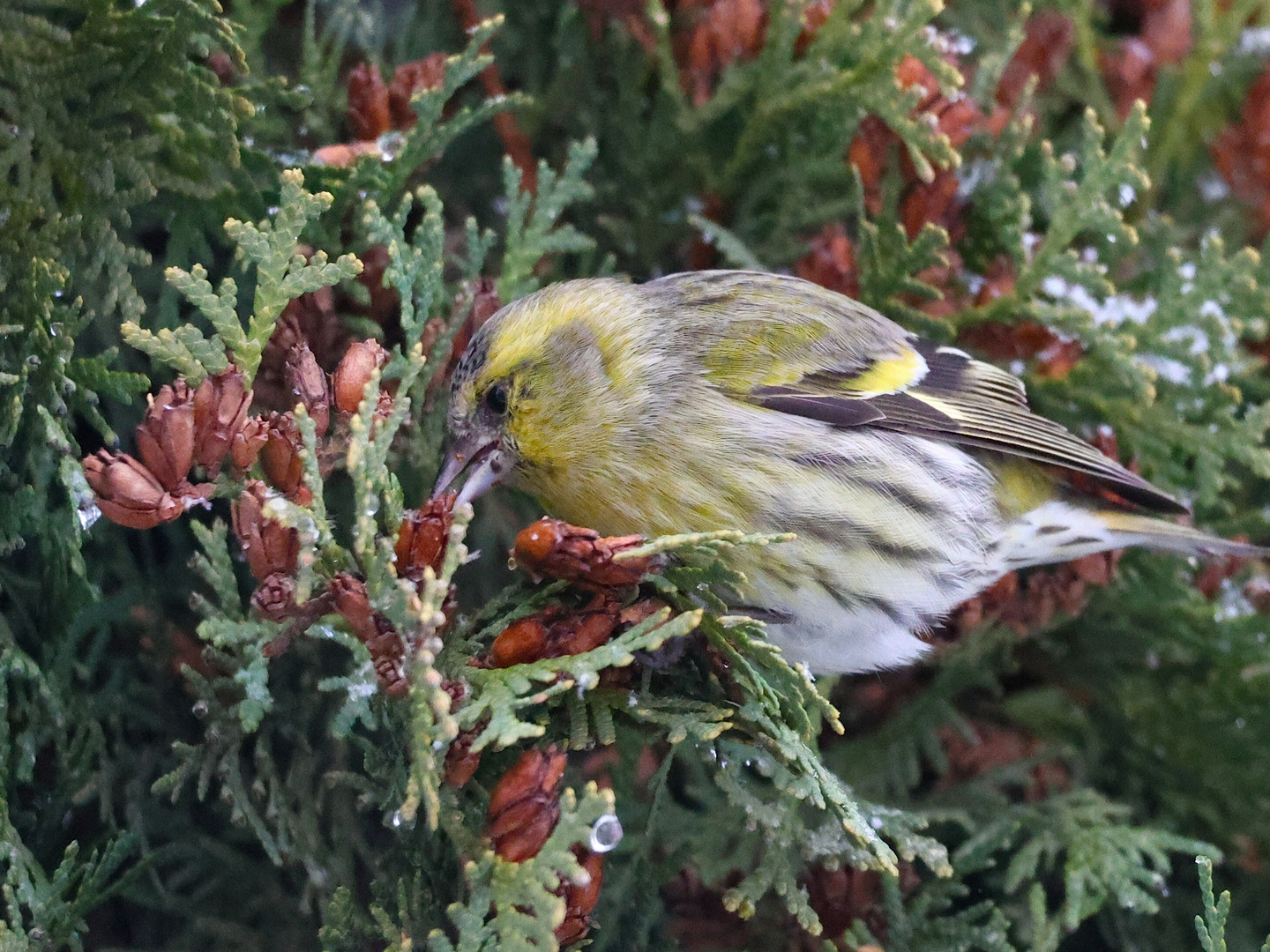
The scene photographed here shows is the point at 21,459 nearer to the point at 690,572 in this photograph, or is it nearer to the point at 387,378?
the point at 387,378

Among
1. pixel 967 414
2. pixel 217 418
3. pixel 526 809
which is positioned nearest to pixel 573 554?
pixel 526 809

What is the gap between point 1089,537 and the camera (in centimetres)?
185

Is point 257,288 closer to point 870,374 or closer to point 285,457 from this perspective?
point 285,457

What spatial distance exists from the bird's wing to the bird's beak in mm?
371

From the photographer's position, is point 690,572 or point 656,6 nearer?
point 690,572

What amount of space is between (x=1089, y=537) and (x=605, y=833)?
1.09 meters

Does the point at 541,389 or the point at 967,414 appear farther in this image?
the point at 967,414

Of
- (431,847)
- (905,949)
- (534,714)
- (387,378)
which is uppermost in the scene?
(387,378)

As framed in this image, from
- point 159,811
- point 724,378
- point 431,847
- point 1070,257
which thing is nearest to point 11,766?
point 159,811

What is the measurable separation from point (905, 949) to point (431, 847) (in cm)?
72

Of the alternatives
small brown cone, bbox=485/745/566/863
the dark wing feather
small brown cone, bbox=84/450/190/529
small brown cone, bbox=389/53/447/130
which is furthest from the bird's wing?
small brown cone, bbox=84/450/190/529

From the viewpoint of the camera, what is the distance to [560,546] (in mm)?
1167

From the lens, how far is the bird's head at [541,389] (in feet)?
5.21

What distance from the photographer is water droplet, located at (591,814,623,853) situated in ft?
3.67
